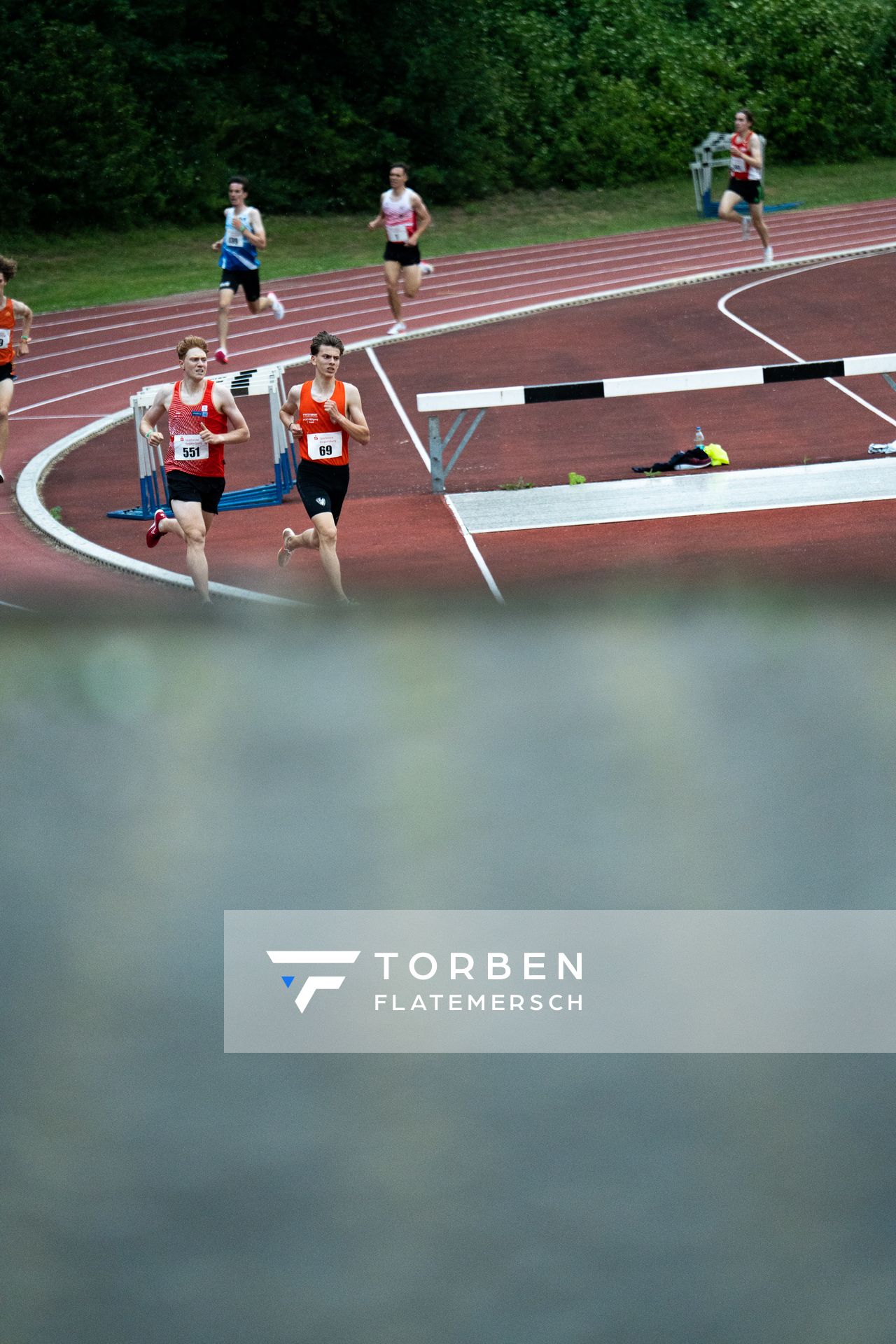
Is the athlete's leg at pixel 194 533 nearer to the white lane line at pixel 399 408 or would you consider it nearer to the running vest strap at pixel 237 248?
the white lane line at pixel 399 408

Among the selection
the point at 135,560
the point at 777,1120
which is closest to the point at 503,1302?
the point at 777,1120

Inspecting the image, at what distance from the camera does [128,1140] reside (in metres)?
4.04

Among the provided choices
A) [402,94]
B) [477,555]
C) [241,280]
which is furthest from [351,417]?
[402,94]

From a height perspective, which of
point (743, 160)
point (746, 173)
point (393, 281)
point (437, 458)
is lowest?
point (437, 458)

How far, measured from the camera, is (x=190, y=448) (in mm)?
8102

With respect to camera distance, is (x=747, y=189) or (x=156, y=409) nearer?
(x=156, y=409)

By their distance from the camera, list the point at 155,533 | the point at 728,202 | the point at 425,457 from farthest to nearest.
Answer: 1. the point at 728,202
2. the point at 425,457
3. the point at 155,533

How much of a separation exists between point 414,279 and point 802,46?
72.4 ft

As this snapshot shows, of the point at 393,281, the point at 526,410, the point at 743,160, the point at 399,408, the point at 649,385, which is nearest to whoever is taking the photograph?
the point at 649,385

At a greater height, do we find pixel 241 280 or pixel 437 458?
pixel 241 280

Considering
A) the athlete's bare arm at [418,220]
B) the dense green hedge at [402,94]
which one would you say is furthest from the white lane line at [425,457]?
the dense green hedge at [402,94]

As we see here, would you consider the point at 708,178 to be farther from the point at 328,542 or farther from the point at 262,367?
the point at 328,542

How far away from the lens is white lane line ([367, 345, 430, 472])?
12758 millimetres

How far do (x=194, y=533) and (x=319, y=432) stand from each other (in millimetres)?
806
